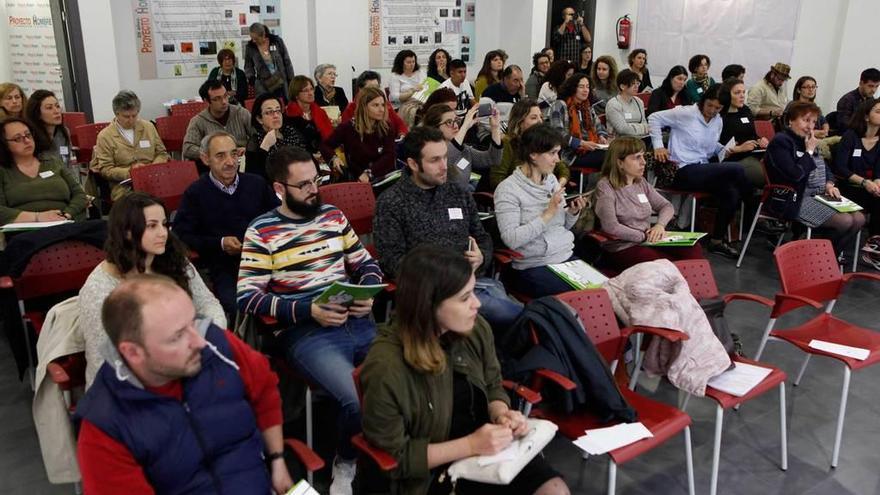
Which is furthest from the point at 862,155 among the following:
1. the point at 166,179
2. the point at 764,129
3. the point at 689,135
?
the point at 166,179

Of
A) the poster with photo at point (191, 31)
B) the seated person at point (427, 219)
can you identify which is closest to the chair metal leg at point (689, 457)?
the seated person at point (427, 219)

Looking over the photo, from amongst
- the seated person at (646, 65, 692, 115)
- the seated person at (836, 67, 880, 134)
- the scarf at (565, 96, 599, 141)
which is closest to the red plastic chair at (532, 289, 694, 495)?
the scarf at (565, 96, 599, 141)

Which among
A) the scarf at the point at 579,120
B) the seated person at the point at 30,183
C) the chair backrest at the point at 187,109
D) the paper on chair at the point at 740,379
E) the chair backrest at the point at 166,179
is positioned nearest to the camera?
the paper on chair at the point at 740,379

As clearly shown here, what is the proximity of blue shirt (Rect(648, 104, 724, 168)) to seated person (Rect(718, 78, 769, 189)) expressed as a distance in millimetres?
243

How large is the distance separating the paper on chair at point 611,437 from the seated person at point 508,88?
5.17 metres

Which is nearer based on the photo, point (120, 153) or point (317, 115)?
point (120, 153)

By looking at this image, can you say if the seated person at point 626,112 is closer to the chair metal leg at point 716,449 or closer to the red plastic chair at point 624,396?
the red plastic chair at point 624,396

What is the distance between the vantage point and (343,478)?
8.43 ft

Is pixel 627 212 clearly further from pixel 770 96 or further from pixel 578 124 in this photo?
pixel 770 96

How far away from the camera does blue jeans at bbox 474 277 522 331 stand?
3.14 m

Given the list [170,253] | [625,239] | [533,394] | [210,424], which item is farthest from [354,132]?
[210,424]

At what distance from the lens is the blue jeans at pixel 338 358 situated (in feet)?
8.18

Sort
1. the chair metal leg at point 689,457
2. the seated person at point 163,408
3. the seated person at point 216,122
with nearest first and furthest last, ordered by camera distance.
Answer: the seated person at point 163,408 → the chair metal leg at point 689,457 → the seated person at point 216,122

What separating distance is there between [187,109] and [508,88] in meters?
3.16
